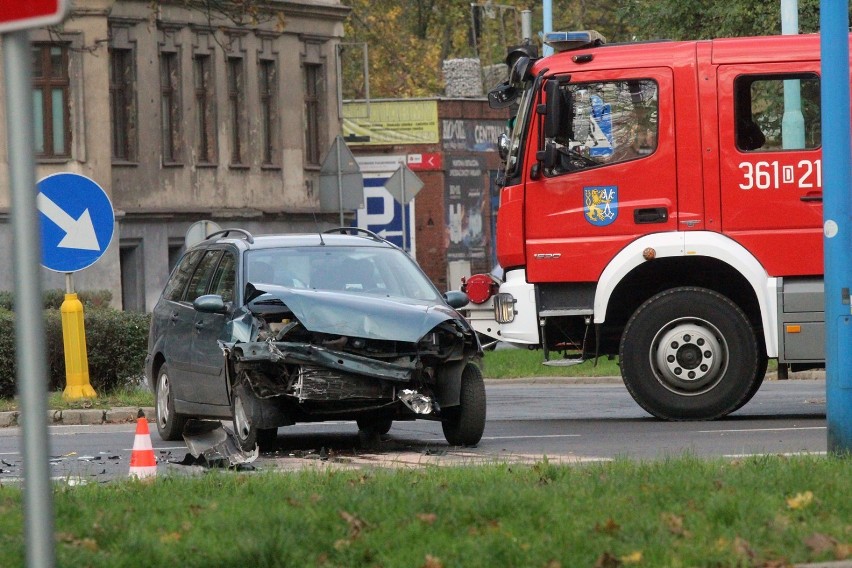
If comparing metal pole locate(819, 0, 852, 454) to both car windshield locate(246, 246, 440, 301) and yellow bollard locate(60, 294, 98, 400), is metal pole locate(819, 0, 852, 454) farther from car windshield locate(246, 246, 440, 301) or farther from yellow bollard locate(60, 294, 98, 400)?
yellow bollard locate(60, 294, 98, 400)

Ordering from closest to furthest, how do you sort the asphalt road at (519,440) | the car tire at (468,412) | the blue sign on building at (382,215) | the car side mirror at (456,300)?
the asphalt road at (519,440) < the car tire at (468,412) < the car side mirror at (456,300) < the blue sign on building at (382,215)

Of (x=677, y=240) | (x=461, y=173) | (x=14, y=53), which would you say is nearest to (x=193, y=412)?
(x=677, y=240)

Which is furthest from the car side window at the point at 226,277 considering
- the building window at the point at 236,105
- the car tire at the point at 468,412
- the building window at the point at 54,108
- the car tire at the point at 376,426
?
the building window at the point at 236,105

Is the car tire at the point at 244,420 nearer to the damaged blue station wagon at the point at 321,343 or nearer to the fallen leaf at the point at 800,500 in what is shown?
the damaged blue station wagon at the point at 321,343

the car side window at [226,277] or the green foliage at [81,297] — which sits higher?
the car side window at [226,277]

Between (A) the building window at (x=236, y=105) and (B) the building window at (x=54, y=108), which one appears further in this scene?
(A) the building window at (x=236, y=105)

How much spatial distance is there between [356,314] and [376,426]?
6.45 ft

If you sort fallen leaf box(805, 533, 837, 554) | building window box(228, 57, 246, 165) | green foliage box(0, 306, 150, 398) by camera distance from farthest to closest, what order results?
building window box(228, 57, 246, 165) < green foliage box(0, 306, 150, 398) < fallen leaf box(805, 533, 837, 554)

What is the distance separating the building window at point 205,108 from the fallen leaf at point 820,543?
1311 inches

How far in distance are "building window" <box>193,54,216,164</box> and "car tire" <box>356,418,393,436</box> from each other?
25907mm

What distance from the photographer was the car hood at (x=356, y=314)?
11789 millimetres

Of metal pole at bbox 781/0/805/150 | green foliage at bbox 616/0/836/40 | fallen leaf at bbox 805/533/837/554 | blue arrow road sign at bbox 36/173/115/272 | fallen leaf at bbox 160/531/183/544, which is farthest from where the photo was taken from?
green foliage at bbox 616/0/836/40

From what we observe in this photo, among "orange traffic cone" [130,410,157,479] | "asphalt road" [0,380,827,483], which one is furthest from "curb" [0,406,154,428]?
"orange traffic cone" [130,410,157,479]

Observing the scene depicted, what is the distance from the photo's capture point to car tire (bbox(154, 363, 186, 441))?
1401 centimetres
